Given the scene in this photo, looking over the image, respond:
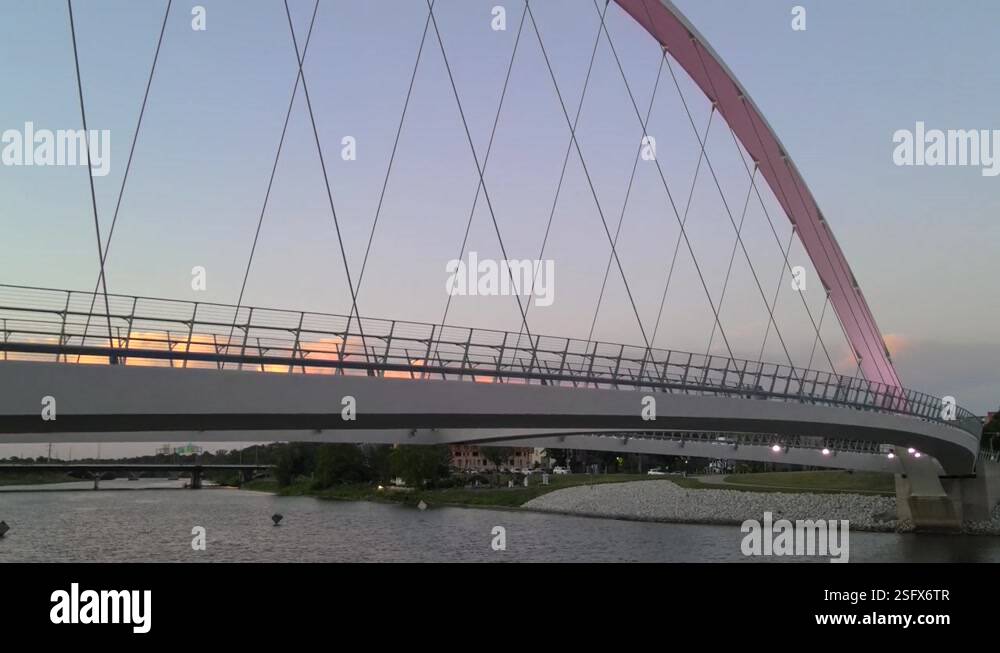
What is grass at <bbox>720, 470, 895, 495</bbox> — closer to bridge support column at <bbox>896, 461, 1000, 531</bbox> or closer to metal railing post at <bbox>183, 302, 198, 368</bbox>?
bridge support column at <bbox>896, 461, 1000, 531</bbox>

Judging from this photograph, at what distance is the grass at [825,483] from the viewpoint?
203ft

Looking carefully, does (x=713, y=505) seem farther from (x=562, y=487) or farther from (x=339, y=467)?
(x=339, y=467)

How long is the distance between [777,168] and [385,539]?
24.5m

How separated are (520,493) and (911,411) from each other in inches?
1676

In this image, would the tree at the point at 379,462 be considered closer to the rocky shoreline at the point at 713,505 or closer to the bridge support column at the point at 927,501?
the rocky shoreline at the point at 713,505

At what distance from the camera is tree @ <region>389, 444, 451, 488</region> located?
85.2 metres

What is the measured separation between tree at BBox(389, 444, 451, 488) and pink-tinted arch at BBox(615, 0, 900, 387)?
4563 cm

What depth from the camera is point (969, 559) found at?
36812mm

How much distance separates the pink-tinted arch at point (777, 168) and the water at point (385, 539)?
33.1 feet

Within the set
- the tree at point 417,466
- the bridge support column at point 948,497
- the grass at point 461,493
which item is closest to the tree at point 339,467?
the grass at point 461,493
